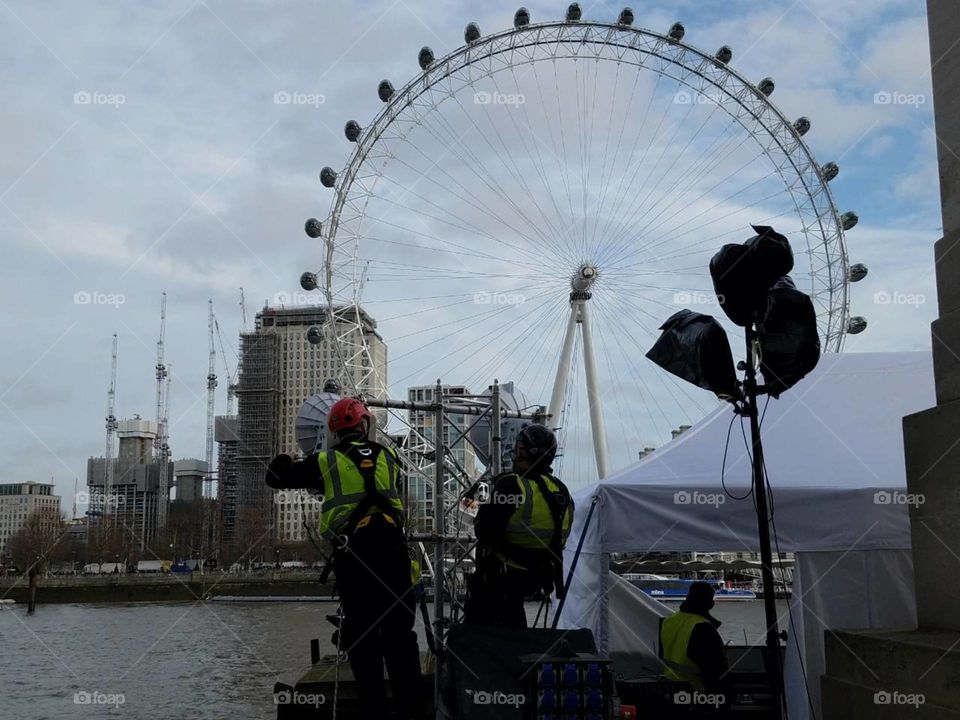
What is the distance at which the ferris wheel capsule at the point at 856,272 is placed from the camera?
25656 mm

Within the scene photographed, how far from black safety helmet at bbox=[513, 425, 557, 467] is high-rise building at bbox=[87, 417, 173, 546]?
146m

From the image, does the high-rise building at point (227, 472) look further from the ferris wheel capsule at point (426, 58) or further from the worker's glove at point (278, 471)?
the worker's glove at point (278, 471)

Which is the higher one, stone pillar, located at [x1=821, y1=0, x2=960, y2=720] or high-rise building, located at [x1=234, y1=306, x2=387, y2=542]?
high-rise building, located at [x1=234, y1=306, x2=387, y2=542]

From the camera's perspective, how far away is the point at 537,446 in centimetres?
637

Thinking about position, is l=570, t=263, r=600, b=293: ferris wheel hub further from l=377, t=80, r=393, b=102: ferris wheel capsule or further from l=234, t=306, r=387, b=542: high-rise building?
l=234, t=306, r=387, b=542: high-rise building

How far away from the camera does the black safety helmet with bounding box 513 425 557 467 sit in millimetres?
6375

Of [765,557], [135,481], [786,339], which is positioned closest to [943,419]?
[786,339]

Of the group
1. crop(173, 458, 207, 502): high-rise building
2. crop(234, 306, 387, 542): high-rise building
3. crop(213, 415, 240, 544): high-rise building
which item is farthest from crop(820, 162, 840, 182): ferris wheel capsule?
crop(173, 458, 207, 502): high-rise building

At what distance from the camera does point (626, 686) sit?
6.77 meters

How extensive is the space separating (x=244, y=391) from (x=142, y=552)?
23445mm

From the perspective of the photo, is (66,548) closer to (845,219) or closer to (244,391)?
(244,391)

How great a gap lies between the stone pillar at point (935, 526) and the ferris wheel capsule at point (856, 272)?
21199mm

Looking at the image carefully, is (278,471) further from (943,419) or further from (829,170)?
(829,170)

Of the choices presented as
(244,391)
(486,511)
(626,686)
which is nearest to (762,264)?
(486,511)
